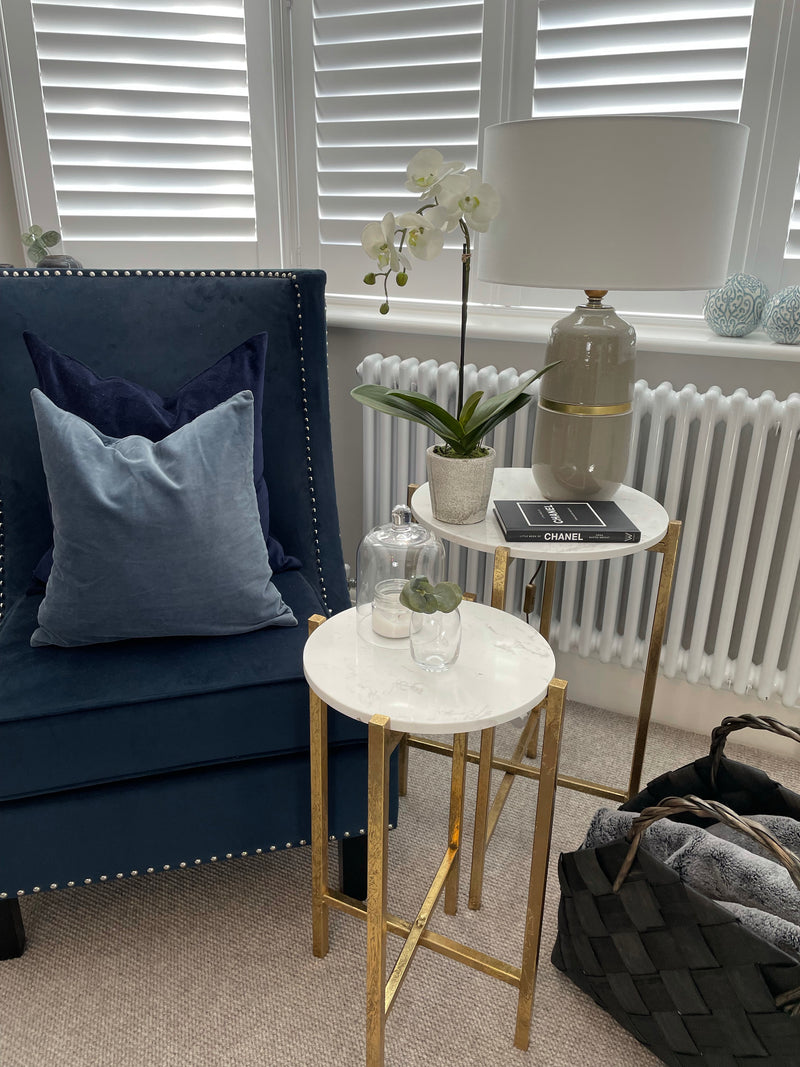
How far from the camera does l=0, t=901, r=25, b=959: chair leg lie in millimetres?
1246

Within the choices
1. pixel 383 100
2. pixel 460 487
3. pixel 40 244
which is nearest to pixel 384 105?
pixel 383 100

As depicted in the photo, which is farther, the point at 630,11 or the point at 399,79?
the point at 399,79

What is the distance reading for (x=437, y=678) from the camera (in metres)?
0.99

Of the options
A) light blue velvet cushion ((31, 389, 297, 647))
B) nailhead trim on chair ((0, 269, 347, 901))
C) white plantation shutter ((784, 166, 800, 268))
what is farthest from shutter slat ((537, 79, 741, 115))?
light blue velvet cushion ((31, 389, 297, 647))

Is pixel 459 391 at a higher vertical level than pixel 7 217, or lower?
lower

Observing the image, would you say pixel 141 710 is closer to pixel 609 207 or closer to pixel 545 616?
pixel 545 616

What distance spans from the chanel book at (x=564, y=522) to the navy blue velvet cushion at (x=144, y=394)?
1.51ft

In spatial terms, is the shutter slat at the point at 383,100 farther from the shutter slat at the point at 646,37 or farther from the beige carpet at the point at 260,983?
→ the beige carpet at the point at 260,983

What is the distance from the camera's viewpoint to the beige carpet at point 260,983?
1.14 metres

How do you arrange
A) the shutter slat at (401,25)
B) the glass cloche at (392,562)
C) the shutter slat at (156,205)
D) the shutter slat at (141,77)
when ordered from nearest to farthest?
the glass cloche at (392,562) → the shutter slat at (401,25) → the shutter slat at (141,77) → the shutter slat at (156,205)

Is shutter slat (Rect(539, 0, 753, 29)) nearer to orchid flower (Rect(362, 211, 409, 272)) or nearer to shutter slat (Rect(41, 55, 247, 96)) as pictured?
shutter slat (Rect(41, 55, 247, 96))

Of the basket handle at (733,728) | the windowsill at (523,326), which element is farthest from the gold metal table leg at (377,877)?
the windowsill at (523,326)

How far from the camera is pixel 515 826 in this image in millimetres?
1561

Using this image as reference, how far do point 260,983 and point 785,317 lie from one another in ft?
4.99
